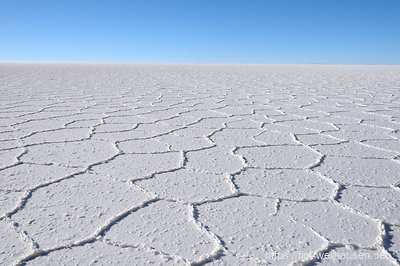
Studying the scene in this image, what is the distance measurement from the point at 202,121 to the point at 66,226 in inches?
60.9

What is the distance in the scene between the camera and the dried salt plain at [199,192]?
0.86 meters

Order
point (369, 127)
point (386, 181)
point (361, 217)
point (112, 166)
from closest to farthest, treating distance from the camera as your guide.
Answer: point (361, 217), point (386, 181), point (112, 166), point (369, 127)

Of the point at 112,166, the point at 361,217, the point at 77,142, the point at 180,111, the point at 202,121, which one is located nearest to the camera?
the point at 361,217

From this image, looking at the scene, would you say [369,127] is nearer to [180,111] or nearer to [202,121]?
[202,121]

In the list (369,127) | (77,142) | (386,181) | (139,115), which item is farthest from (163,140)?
(369,127)

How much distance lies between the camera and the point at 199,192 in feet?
3.94

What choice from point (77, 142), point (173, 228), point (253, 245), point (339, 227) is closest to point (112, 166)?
point (77, 142)

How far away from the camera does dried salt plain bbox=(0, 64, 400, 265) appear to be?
0.86 metres

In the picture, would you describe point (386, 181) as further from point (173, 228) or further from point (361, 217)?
point (173, 228)

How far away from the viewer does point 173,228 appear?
0.96 metres

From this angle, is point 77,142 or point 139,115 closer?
point 77,142

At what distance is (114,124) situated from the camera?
2305 millimetres

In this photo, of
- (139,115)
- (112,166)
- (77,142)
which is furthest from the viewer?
(139,115)

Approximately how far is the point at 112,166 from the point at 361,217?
945 mm
